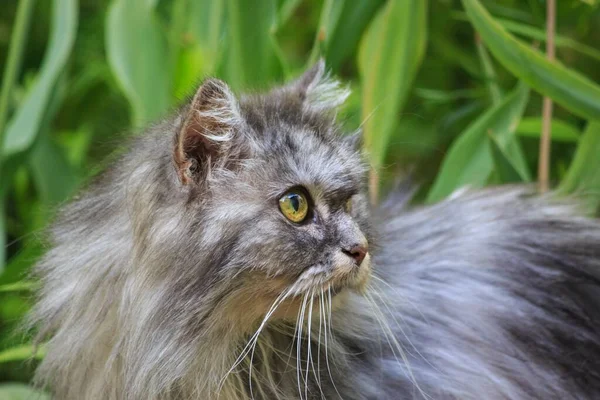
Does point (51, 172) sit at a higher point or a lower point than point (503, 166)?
lower

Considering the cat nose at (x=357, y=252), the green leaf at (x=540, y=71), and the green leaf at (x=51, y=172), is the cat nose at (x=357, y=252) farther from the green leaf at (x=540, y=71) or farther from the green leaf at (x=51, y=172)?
the green leaf at (x=51, y=172)

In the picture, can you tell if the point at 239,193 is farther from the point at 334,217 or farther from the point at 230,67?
the point at 230,67

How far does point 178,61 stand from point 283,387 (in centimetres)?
97

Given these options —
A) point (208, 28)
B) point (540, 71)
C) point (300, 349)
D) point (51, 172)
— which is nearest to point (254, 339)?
point (300, 349)

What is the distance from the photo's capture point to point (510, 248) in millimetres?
1621

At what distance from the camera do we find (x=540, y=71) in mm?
1590

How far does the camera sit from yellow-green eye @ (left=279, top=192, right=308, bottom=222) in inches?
47.1

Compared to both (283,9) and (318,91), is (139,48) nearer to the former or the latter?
(283,9)

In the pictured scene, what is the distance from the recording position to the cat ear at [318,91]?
4.52 feet

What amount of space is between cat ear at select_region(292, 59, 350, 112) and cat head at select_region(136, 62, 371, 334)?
12 centimetres

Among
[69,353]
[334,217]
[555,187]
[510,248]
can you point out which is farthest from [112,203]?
[555,187]

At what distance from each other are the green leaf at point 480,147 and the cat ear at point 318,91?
0.51m

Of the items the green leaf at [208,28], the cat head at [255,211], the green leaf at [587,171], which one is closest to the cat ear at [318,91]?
the cat head at [255,211]

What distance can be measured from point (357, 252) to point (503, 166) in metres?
0.72
